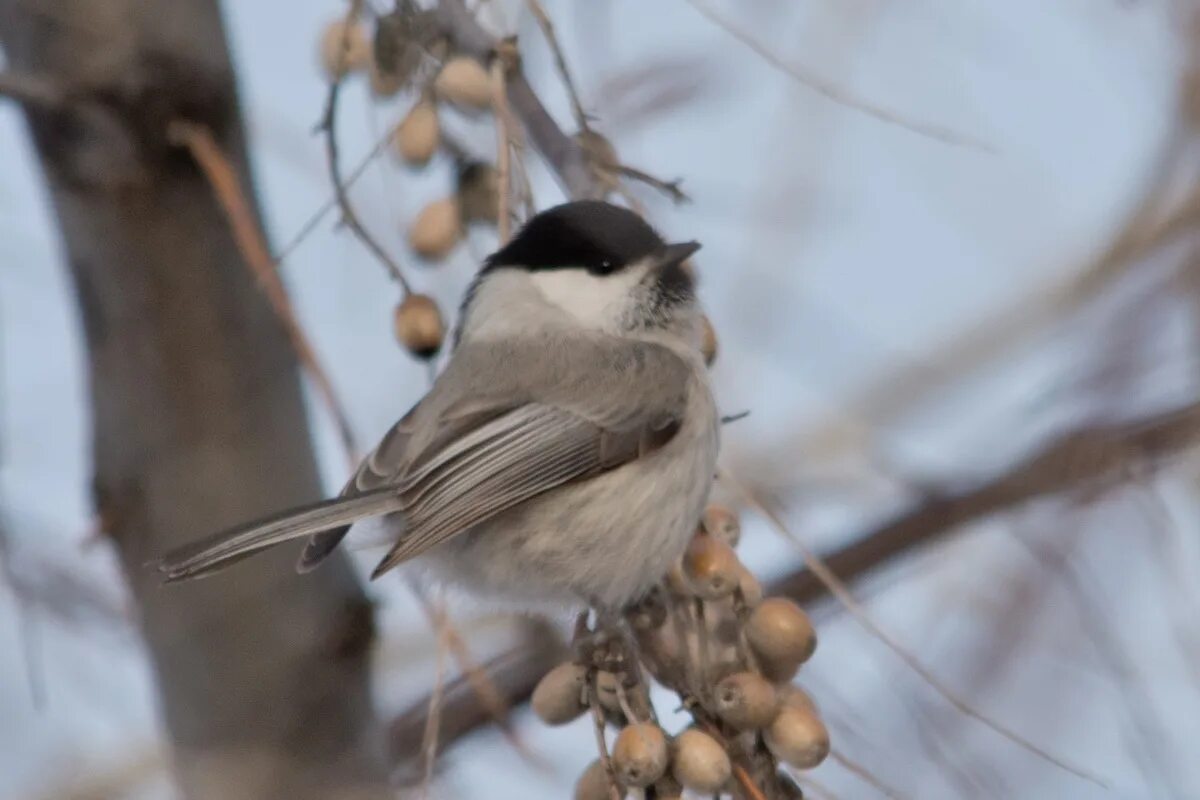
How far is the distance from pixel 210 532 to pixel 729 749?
0.43 m

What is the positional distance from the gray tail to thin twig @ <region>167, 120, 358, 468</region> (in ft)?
0.26

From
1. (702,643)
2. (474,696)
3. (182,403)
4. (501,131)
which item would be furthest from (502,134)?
(474,696)

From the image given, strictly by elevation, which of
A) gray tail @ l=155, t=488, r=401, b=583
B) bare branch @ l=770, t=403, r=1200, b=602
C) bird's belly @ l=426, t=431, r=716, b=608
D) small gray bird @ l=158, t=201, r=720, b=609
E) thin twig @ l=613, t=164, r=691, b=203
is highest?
thin twig @ l=613, t=164, r=691, b=203

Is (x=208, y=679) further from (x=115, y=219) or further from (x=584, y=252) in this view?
(x=584, y=252)

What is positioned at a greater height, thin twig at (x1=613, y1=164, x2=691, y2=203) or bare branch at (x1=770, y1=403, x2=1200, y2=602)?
thin twig at (x1=613, y1=164, x2=691, y2=203)

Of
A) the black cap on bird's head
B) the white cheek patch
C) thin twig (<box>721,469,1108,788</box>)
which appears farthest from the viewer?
the white cheek patch

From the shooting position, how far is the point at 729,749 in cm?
91

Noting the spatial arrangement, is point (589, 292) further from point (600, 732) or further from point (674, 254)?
point (600, 732)

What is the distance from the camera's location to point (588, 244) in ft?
4.93

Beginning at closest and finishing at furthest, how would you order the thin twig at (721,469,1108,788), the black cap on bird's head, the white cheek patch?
the thin twig at (721,469,1108,788), the black cap on bird's head, the white cheek patch

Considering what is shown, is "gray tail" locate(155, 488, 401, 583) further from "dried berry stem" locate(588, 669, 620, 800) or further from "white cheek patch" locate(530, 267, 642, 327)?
"white cheek patch" locate(530, 267, 642, 327)

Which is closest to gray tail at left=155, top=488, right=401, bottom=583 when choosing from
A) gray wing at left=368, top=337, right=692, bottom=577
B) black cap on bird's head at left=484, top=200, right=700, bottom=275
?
gray wing at left=368, top=337, right=692, bottom=577

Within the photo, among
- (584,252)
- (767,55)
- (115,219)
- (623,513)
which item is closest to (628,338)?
(584,252)

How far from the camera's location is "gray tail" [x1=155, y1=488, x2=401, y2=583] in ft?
3.16
